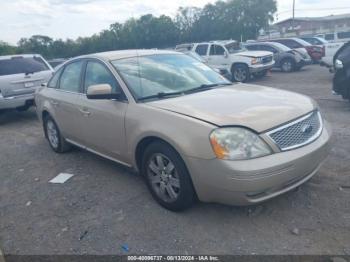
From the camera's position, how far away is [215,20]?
39188mm

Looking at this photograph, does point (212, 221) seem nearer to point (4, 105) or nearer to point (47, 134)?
point (47, 134)

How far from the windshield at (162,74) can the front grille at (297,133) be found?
136 centimetres

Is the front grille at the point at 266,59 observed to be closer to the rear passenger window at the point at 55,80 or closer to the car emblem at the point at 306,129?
the rear passenger window at the point at 55,80

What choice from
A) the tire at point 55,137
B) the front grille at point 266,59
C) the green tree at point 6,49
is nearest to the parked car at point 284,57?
the front grille at point 266,59

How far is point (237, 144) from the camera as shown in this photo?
9.95 feet

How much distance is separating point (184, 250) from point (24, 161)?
3888 mm

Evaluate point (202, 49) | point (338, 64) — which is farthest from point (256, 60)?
point (338, 64)

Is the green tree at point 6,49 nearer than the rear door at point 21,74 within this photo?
No

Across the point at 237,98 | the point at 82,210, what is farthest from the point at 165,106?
the point at 82,210

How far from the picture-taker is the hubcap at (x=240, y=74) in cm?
1476

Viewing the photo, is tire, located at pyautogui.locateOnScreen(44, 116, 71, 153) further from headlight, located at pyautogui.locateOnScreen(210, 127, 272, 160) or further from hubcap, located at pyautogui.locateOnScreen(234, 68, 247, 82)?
hubcap, located at pyautogui.locateOnScreen(234, 68, 247, 82)

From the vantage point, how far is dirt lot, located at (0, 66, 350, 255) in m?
3.06

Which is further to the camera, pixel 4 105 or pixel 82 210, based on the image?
pixel 4 105

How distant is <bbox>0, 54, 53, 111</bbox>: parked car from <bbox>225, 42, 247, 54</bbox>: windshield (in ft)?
30.0
